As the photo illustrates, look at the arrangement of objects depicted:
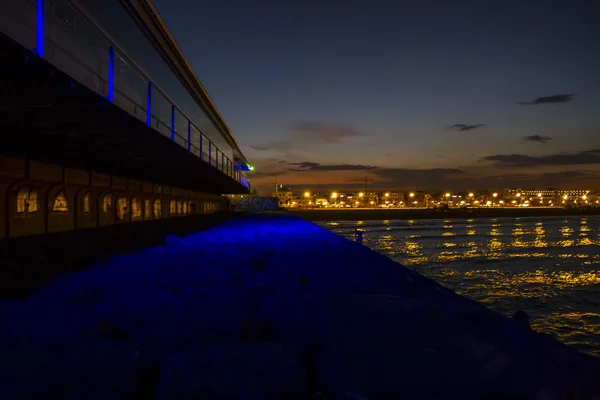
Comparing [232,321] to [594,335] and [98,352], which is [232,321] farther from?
[594,335]

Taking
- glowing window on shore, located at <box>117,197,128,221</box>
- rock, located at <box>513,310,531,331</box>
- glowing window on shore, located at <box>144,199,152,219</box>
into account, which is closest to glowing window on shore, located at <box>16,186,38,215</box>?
glowing window on shore, located at <box>117,197,128,221</box>

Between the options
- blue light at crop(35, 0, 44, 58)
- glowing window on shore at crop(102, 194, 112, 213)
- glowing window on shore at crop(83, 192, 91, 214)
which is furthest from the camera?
glowing window on shore at crop(102, 194, 112, 213)

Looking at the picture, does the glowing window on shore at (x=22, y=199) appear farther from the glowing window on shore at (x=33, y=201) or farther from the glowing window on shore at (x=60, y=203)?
the glowing window on shore at (x=60, y=203)

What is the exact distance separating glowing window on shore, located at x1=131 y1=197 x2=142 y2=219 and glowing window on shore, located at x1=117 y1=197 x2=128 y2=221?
820 mm

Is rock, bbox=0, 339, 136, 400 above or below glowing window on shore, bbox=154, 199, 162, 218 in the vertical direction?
below

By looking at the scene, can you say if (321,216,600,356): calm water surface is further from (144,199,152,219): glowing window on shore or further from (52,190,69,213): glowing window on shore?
(144,199,152,219): glowing window on shore

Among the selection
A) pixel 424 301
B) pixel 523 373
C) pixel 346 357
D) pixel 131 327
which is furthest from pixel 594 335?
pixel 131 327

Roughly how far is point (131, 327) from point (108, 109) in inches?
159

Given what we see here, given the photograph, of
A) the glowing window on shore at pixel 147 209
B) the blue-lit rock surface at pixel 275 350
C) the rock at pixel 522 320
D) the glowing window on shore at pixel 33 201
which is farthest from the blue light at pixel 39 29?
the glowing window on shore at pixel 147 209

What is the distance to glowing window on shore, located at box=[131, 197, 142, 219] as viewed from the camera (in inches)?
696

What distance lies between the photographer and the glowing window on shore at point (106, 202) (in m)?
14.6

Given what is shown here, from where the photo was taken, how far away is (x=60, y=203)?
37.2ft

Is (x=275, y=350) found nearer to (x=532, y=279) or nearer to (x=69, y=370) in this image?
(x=69, y=370)

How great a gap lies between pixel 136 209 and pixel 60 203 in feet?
22.8
